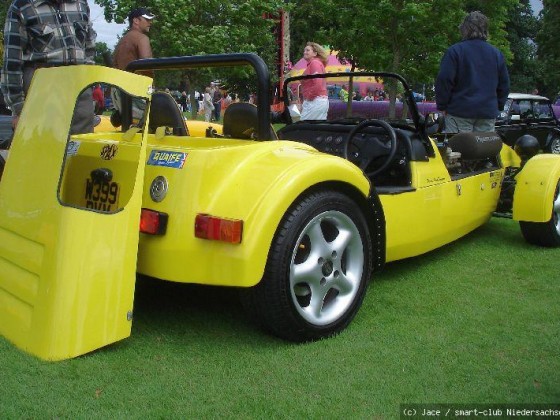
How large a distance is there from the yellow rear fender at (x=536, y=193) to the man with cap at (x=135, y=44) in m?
3.67

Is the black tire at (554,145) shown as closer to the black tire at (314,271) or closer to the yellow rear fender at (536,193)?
the yellow rear fender at (536,193)

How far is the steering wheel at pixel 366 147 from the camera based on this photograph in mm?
4051

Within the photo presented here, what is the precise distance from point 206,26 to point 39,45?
476 inches

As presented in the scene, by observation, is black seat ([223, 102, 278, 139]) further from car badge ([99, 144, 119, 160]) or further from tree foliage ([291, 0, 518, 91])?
tree foliage ([291, 0, 518, 91])

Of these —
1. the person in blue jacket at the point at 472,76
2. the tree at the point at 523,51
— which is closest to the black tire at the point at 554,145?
the person in blue jacket at the point at 472,76

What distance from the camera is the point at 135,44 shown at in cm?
602

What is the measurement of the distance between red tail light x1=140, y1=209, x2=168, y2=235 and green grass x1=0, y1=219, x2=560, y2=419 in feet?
1.82

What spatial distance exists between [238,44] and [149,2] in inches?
98.2

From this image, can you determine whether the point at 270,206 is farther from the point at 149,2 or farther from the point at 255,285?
the point at 149,2

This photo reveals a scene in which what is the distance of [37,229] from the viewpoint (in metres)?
2.52

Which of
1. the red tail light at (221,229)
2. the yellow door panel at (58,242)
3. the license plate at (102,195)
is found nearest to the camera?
the yellow door panel at (58,242)

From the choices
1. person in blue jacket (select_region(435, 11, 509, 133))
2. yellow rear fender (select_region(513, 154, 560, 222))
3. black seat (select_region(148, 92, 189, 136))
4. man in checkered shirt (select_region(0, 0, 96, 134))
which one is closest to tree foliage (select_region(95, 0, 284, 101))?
person in blue jacket (select_region(435, 11, 509, 133))

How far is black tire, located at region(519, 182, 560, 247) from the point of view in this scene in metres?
4.64

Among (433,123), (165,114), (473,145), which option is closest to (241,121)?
(165,114)
